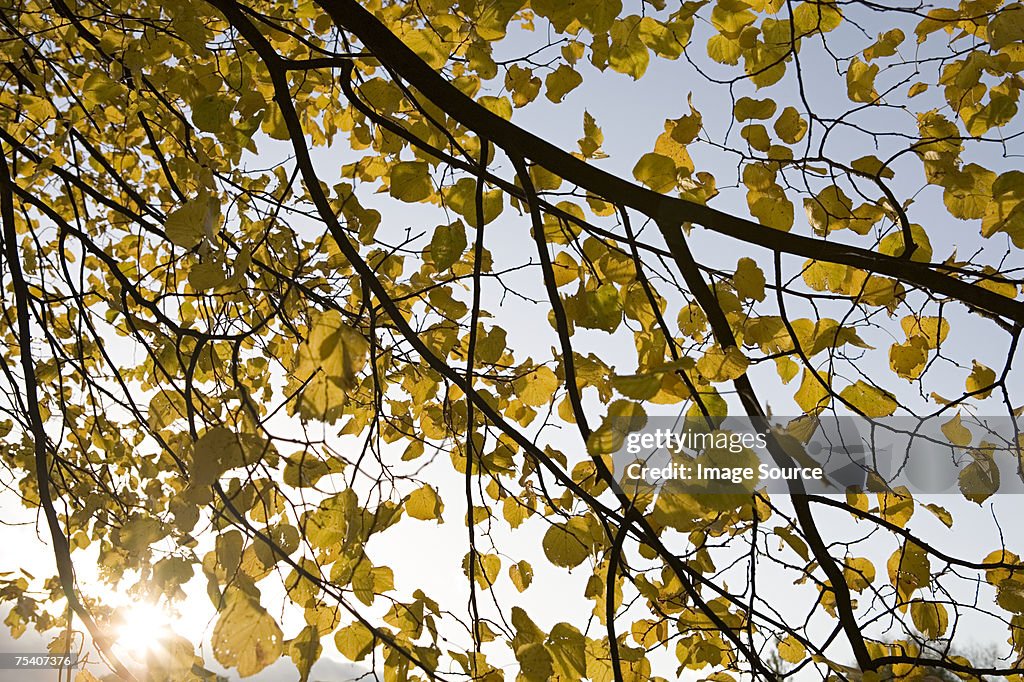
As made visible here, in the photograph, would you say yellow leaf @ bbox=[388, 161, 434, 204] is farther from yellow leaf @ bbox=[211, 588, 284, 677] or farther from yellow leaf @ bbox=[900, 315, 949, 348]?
yellow leaf @ bbox=[900, 315, 949, 348]

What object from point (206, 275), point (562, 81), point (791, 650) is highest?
point (562, 81)

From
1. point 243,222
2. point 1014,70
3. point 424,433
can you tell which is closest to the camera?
point 1014,70

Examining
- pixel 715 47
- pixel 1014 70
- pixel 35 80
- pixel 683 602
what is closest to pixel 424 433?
pixel 683 602

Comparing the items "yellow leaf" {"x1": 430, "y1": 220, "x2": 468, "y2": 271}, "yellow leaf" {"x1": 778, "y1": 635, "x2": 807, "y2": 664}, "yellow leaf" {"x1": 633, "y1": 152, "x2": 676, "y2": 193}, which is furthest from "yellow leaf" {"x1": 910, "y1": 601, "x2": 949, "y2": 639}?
"yellow leaf" {"x1": 430, "y1": 220, "x2": 468, "y2": 271}

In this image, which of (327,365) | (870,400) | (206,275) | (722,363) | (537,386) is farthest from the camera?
(537,386)

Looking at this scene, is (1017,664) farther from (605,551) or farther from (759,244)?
(759,244)

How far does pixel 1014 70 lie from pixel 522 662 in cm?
141

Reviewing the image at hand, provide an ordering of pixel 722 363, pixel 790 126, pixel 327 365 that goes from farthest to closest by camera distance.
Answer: pixel 790 126 → pixel 722 363 → pixel 327 365

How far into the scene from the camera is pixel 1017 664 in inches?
51.4

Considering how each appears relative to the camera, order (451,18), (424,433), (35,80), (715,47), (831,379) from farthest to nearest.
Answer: (35,80) → (424,433) → (451,18) → (715,47) → (831,379)

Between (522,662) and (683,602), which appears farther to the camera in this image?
(683,602)

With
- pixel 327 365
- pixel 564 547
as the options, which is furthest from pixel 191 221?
pixel 564 547

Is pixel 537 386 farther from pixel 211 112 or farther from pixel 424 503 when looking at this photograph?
pixel 211 112

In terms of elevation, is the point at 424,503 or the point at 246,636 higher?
the point at 424,503
